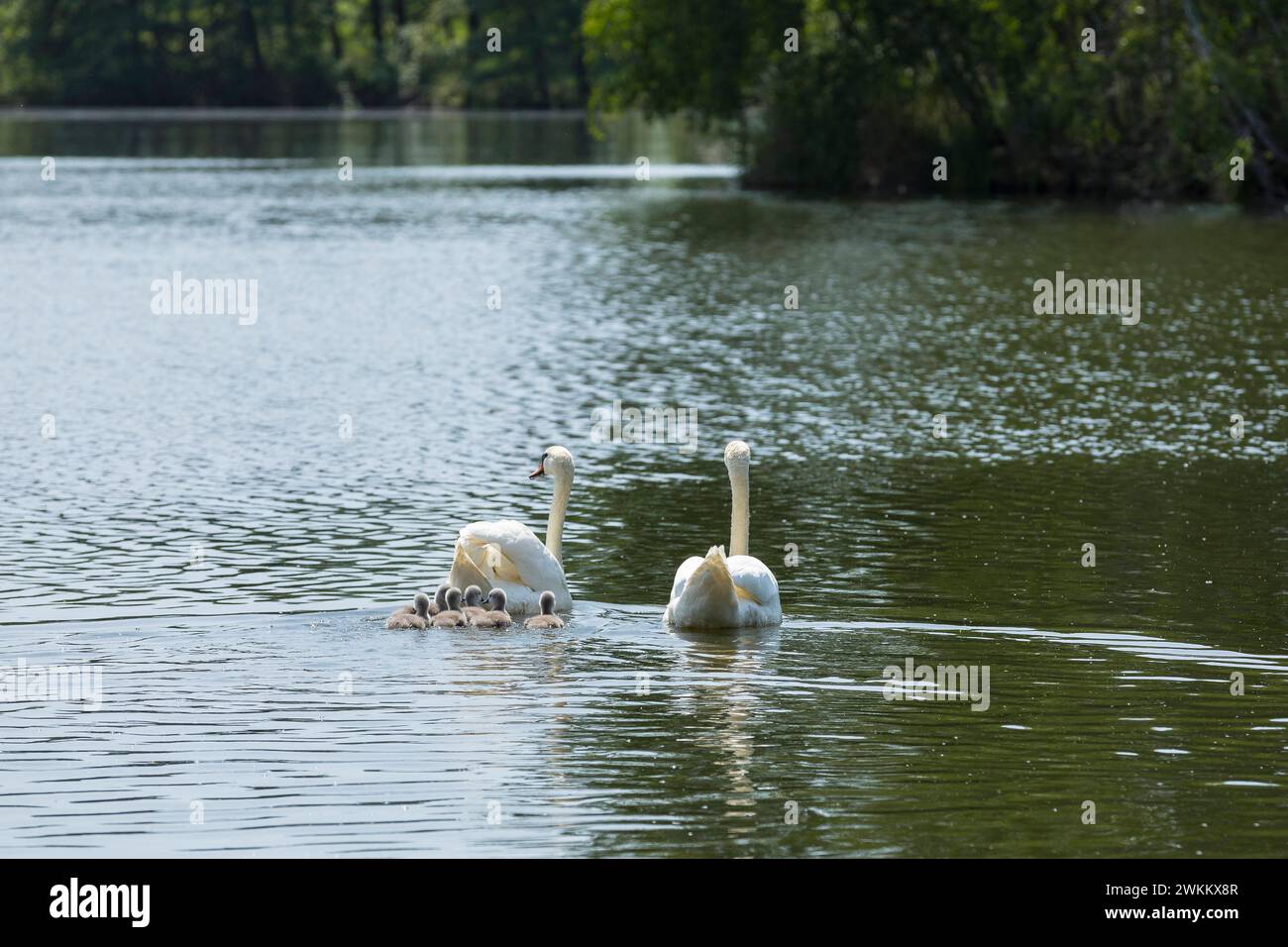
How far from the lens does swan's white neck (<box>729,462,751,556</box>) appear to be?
1371cm

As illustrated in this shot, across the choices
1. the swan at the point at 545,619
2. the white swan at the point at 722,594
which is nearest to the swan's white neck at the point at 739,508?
the white swan at the point at 722,594

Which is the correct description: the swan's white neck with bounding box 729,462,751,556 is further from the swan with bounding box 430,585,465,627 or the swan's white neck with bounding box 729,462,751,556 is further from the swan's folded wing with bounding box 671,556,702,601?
the swan with bounding box 430,585,465,627

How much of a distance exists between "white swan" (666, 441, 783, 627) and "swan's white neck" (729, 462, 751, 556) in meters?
0.27

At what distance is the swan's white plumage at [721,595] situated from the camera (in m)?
12.7

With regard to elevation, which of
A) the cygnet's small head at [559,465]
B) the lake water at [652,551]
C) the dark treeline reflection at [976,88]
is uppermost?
the dark treeline reflection at [976,88]

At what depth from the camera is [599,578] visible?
48.6ft

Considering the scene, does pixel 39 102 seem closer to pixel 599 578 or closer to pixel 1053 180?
pixel 1053 180

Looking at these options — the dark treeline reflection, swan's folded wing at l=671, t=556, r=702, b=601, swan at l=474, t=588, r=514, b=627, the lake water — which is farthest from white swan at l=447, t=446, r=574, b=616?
the dark treeline reflection

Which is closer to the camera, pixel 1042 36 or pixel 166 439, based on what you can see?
pixel 166 439

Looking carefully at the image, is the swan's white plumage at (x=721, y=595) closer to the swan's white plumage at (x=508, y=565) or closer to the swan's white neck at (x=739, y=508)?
the swan's white neck at (x=739, y=508)

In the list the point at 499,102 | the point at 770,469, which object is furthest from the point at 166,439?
the point at 499,102

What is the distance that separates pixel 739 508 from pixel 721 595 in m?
1.21

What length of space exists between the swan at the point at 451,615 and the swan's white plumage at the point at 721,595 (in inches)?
49.6
